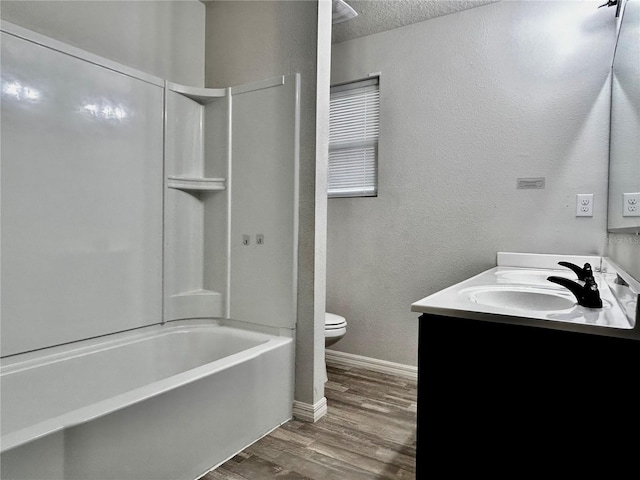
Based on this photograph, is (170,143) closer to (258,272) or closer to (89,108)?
(89,108)

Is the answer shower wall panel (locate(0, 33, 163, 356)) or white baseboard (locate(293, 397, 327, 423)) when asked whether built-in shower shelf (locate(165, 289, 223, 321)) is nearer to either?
shower wall panel (locate(0, 33, 163, 356))

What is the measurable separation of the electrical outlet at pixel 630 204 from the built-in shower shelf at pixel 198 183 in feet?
6.61

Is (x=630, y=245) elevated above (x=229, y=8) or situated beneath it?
situated beneath

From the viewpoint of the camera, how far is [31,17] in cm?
180

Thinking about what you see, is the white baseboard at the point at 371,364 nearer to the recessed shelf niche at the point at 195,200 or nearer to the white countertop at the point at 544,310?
the recessed shelf niche at the point at 195,200

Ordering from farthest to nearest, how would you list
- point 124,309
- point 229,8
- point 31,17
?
point 229,8, point 124,309, point 31,17

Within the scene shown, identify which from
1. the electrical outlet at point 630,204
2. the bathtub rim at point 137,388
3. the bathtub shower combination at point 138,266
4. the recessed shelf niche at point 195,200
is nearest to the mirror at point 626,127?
the electrical outlet at point 630,204

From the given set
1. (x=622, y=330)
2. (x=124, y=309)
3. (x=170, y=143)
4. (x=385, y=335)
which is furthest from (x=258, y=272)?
(x=622, y=330)

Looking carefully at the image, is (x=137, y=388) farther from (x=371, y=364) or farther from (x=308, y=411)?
(x=371, y=364)

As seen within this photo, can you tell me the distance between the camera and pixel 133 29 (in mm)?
2244

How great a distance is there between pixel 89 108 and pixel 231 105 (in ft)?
2.59

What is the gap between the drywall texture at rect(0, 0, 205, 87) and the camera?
73.0 inches

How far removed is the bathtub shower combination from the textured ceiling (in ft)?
3.05

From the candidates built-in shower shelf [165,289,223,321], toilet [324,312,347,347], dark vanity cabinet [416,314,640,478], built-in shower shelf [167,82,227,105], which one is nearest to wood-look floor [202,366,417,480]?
toilet [324,312,347,347]
